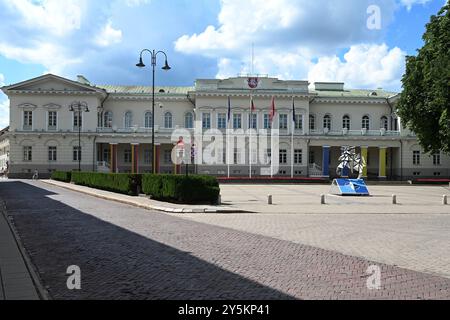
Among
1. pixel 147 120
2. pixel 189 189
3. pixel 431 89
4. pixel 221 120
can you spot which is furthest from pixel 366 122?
pixel 189 189

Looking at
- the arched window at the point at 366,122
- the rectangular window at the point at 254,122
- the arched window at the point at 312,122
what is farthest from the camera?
the arched window at the point at 366,122

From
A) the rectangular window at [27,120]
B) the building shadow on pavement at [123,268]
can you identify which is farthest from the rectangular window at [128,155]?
the building shadow on pavement at [123,268]

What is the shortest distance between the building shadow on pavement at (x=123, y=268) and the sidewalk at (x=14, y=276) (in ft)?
0.92

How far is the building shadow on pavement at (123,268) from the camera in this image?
645cm

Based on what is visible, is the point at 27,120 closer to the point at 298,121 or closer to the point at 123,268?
the point at 298,121

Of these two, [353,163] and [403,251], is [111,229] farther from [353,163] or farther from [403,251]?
[353,163]

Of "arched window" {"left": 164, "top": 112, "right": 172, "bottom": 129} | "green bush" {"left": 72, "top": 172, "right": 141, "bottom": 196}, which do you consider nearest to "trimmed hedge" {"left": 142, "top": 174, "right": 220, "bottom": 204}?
"green bush" {"left": 72, "top": 172, "right": 141, "bottom": 196}

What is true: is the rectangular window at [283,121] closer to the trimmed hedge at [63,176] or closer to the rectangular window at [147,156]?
the rectangular window at [147,156]

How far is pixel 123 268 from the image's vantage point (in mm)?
8031

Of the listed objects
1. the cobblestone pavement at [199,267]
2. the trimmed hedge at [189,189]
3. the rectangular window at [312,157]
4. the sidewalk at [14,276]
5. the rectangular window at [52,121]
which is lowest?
the cobblestone pavement at [199,267]

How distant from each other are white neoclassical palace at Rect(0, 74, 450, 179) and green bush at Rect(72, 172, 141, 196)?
2141 cm

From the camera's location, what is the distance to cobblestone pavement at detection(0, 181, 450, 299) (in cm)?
655
